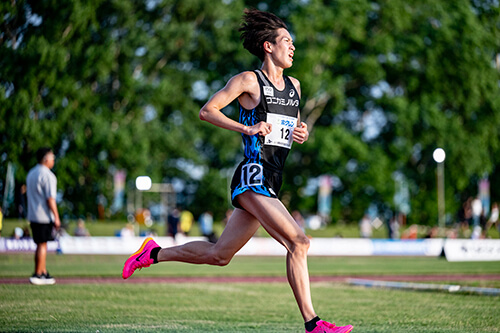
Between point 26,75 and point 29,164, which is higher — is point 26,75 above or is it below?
above

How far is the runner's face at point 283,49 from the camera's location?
6.62m

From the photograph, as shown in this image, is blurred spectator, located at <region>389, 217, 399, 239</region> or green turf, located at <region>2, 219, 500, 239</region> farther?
blurred spectator, located at <region>389, 217, 399, 239</region>

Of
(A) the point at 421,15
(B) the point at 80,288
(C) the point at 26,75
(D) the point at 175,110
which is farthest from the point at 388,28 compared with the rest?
(B) the point at 80,288

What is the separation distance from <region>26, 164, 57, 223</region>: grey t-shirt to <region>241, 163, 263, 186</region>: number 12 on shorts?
21.3 feet

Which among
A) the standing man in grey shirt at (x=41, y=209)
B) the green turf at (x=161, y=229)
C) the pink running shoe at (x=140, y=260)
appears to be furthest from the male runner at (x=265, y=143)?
the green turf at (x=161, y=229)

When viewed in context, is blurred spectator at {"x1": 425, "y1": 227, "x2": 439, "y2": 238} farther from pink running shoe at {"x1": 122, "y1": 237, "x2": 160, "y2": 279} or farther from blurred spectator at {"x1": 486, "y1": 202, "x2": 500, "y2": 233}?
pink running shoe at {"x1": 122, "y1": 237, "x2": 160, "y2": 279}

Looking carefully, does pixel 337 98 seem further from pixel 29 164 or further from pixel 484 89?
pixel 29 164

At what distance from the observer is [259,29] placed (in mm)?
6746

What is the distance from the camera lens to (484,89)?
Result: 45156 mm

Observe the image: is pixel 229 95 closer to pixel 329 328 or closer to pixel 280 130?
pixel 280 130

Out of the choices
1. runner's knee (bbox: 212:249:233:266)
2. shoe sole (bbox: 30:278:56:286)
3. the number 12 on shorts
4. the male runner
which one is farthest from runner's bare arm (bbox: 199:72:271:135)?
shoe sole (bbox: 30:278:56:286)

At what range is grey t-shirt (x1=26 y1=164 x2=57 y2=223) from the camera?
12.1m

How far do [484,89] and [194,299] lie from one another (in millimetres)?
38196

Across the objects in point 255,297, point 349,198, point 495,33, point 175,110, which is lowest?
point 255,297
